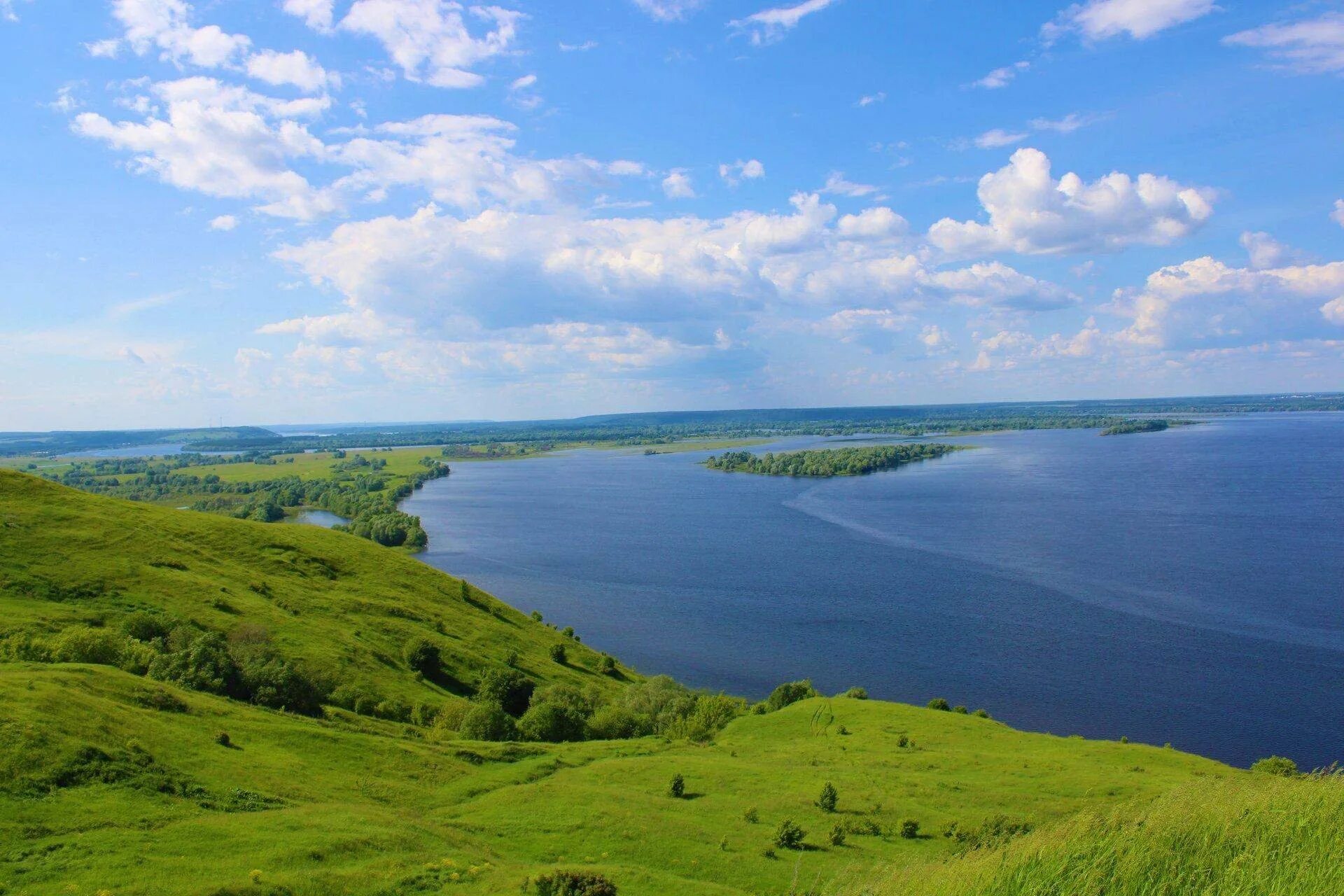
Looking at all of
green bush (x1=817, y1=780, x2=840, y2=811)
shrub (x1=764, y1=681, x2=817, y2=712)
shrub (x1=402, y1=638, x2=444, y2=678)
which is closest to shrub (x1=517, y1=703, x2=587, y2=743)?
shrub (x1=402, y1=638, x2=444, y2=678)

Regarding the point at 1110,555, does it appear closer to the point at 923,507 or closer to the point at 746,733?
the point at 923,507

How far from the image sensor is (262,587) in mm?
63250

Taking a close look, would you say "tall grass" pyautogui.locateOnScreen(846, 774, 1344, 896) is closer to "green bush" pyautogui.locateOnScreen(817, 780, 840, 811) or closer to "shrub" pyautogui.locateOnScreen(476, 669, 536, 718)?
"green bush" pyautogui.locateOnScreen(817, 780, 840, 811)

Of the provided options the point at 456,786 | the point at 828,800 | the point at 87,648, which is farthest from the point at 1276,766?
the point at 87,648

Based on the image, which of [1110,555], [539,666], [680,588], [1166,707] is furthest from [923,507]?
[539,666]

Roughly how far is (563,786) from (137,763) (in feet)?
51.9

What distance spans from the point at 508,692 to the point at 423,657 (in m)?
7.65

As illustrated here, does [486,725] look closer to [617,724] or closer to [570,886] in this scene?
[617,724]

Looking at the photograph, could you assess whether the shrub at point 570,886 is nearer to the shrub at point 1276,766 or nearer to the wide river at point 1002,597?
the shrub at point 1276,766

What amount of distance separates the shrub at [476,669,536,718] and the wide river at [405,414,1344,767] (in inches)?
785

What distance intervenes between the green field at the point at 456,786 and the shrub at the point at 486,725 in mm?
2473

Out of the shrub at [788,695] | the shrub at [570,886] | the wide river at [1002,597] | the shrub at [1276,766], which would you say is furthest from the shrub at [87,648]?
the shrub at [1276,766]

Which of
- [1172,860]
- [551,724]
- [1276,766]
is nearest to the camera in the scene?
[1172,860]

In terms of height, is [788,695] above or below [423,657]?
below
